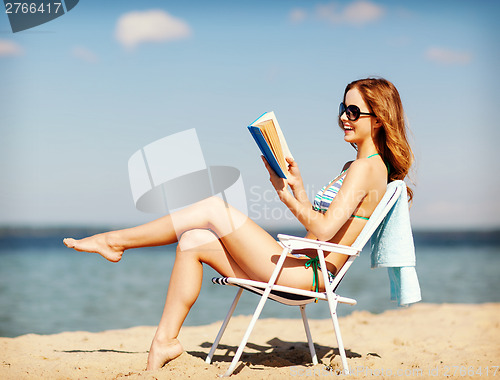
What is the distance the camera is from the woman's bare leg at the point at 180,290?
9.83 feet

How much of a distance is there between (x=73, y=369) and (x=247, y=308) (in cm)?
571

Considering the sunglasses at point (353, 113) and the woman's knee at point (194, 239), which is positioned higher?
the sunglasses at point (353, 113)

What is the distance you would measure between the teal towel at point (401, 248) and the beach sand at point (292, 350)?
0.48 m

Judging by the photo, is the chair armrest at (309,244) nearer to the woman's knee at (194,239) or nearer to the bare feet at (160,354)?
the woman's knee at (194,239)

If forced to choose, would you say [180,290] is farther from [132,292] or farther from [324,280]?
[132,292]

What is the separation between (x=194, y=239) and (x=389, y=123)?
1.35 meters

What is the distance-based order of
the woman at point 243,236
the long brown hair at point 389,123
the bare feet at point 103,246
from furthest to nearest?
the long brown hair at point 389,123 → the bare feet at point 103,246 → the woman at point 243,236

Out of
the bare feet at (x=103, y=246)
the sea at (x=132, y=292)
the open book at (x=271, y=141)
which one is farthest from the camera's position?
the sea at (x=132, y=292)

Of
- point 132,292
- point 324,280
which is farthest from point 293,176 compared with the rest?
point 132,292

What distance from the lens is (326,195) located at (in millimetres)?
3135

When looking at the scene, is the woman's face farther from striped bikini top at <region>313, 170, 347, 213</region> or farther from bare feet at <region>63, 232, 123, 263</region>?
bare feet at <region>63, 232, 123, 263</region>

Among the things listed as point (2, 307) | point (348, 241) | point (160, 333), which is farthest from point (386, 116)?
point (2, 307)

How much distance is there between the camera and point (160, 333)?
3000 mm

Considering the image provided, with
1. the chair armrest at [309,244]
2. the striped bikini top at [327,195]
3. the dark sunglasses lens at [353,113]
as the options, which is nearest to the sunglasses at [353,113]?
the dark sunglasses lens at [353,113]
